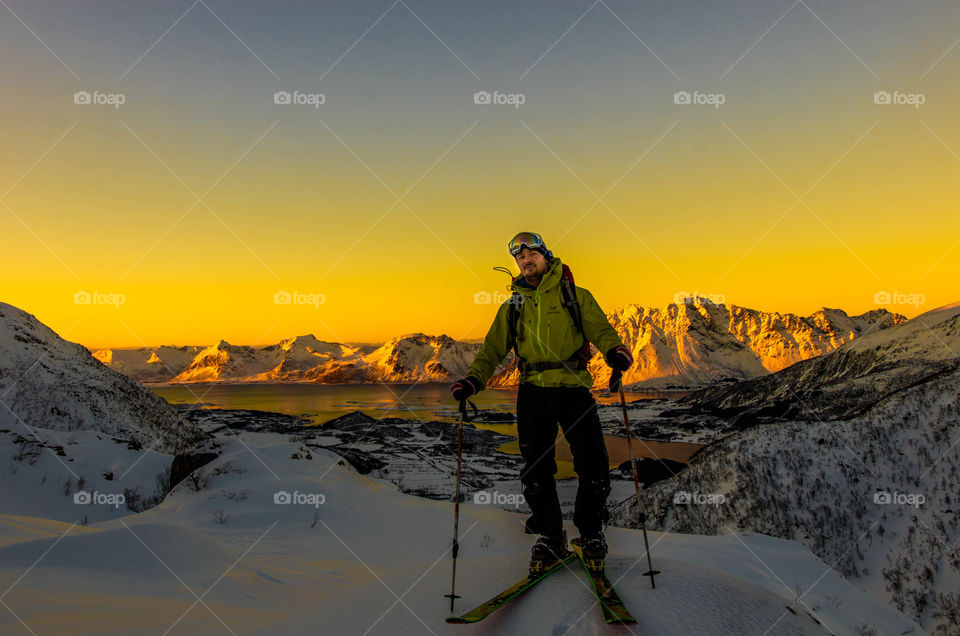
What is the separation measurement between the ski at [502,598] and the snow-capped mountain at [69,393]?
31.5 metres

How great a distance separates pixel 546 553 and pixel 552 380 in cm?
155

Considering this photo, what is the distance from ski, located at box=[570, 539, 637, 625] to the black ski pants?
Result: 40 centimetres

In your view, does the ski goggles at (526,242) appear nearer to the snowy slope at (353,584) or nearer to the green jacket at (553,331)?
the green jacket at (553,331)

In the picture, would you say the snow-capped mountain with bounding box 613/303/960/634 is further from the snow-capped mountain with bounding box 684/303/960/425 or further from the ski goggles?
the ski goggles

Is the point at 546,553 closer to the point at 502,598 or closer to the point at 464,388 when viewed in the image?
the point at 502,598

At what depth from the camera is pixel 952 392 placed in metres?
16.3

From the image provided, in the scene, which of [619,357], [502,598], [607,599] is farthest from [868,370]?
[502,598]

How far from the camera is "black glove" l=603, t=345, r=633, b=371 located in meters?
4.46

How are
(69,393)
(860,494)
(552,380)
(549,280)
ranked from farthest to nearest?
(69,393) → (860,494) → (549,280) → (552,380)

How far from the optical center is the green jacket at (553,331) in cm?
469

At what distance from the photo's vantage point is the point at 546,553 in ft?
14.5

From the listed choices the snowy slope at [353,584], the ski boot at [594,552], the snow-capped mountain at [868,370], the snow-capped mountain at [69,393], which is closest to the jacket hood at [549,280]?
the ski boot at [594,552]

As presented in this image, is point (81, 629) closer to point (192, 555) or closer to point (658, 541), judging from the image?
point (192, 555)

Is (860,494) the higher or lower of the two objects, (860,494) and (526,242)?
the lower
